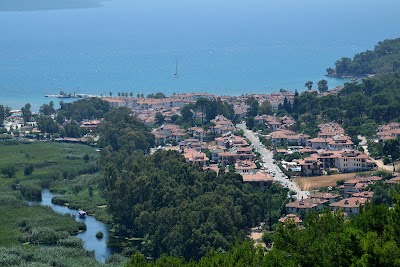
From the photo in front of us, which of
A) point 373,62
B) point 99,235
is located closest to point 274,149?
point 99,235

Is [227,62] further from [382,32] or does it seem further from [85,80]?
[382,32]

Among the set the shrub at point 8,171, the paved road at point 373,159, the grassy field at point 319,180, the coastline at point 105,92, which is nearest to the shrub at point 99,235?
the grassy field at point 319,180

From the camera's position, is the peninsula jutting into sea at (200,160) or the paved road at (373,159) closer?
the peninsula jutting into sea at (200,160)

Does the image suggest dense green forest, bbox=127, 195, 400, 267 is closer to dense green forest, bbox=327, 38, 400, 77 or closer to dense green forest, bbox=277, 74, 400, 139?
dense green forest, bbox=277, 74, 400, 139

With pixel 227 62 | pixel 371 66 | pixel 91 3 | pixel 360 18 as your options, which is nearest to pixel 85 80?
pixel 227 62

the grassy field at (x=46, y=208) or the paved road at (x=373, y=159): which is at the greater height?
the paved road at (x=373, y=159)

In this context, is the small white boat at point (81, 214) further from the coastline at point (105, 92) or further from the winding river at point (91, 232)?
the coastline at point (105, 92)

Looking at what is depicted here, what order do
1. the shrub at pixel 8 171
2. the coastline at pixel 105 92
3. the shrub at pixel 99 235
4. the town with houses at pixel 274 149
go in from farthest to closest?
the coastline at pixel 105 92 → the shrub at pixel 8 171 → the town with houses at pixel 274 149 → the shrub at pixel 99 235

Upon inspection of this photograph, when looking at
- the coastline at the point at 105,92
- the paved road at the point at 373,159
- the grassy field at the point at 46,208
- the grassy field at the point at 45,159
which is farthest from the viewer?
the coastline at the point at 105,92

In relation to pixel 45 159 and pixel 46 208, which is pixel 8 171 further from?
pixel 46 208
